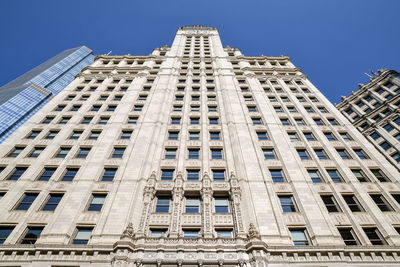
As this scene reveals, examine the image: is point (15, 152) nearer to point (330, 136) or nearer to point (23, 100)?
point (330, 136)

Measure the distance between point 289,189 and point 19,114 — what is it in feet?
523

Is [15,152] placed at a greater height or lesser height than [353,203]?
greater

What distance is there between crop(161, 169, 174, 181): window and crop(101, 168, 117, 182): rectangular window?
4882 millimetres

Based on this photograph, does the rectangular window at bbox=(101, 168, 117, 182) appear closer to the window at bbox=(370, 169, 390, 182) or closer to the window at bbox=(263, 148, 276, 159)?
the window at bbox=(263, 148, 276, 159)

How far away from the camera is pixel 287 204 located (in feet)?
72.6

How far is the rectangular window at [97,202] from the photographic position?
70.5ft

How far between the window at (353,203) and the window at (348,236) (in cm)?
274

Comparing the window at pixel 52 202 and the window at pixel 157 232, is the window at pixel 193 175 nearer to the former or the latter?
the window at pixel 157 232

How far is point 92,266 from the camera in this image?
1636 cm

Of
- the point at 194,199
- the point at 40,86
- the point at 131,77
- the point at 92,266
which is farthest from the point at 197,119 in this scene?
the point at 40,86

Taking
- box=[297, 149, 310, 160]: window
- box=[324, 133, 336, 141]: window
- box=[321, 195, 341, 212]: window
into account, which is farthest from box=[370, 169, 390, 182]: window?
box=[321, 195, 341, 212]: window

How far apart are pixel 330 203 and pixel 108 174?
847 inches

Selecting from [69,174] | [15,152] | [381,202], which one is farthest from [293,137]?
[15,152]

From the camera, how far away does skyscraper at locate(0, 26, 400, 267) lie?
17.3m
